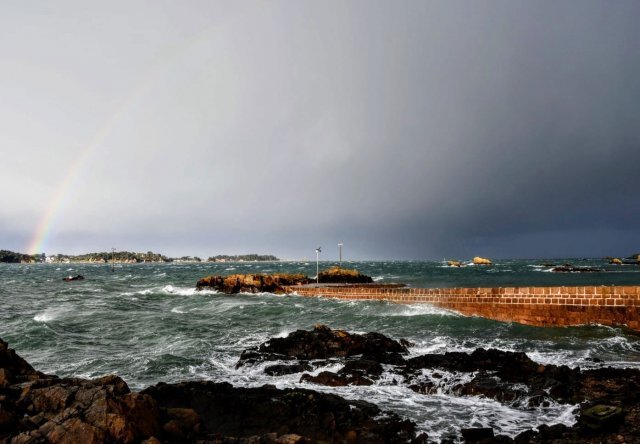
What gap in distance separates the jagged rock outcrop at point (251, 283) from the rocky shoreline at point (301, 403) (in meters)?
35.5

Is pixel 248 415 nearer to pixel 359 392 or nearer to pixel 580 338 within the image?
pixel 359 392

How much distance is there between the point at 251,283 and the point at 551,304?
3661 cm

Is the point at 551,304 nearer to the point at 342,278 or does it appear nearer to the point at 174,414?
the point at 174,414

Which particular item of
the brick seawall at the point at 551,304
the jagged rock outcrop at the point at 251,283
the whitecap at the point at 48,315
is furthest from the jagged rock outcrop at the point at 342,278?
the whitecap at the point at 48,315

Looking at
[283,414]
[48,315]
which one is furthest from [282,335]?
[48,315]

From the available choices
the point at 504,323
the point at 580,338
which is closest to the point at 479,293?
the point at 504,323

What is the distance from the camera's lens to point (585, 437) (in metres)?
7.62

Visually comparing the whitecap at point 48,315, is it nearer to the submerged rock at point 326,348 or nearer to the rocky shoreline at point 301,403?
the submerged rock at point 326,348

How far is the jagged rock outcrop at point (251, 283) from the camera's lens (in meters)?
50.7

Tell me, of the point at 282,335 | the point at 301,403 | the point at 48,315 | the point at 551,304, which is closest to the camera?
the point at 301,403

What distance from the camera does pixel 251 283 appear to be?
171 feet

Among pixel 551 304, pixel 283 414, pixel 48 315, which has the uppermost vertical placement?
pixel 551 304

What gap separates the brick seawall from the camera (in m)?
21.2

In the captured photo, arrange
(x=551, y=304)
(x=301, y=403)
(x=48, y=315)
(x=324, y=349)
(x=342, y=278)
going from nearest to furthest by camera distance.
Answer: (x=301, y=403) < (x=324, y=349) < (x=551, y=304) < (x=48, y=315) < (x=342, y=278)
